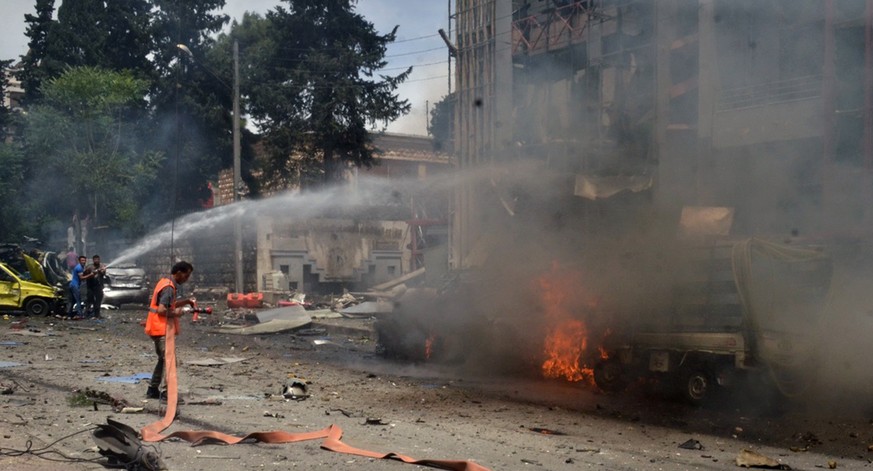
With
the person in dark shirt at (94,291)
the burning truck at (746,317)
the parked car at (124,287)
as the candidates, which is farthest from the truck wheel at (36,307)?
the burning truck at (746,317)

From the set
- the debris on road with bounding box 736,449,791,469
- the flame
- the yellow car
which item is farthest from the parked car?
the debris on road with bounding box 736,449,791,469

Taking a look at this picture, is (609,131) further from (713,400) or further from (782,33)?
(713,400)

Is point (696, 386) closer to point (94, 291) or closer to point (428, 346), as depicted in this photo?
point (428, 346)

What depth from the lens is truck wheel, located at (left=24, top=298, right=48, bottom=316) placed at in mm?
23047

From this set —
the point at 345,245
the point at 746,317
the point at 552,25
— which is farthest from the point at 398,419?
the point at 345,245

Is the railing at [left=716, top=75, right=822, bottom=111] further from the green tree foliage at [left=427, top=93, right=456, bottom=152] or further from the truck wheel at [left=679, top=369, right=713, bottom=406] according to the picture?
the green tree foliage at [left=427, top=93, right=456, bottom=152]

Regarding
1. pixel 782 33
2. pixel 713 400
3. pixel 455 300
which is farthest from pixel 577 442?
pixel 782 33

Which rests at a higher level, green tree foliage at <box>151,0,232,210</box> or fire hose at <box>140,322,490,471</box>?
green tree foliage at <box>151,0,232,210</box>

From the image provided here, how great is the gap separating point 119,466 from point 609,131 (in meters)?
13.2

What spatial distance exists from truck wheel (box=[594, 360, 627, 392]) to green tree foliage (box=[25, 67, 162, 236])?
2850 cm

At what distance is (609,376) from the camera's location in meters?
12.7

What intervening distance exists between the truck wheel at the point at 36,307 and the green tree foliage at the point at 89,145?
14.1 metres

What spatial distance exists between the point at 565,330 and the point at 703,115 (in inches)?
260

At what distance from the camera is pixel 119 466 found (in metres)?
6.80
